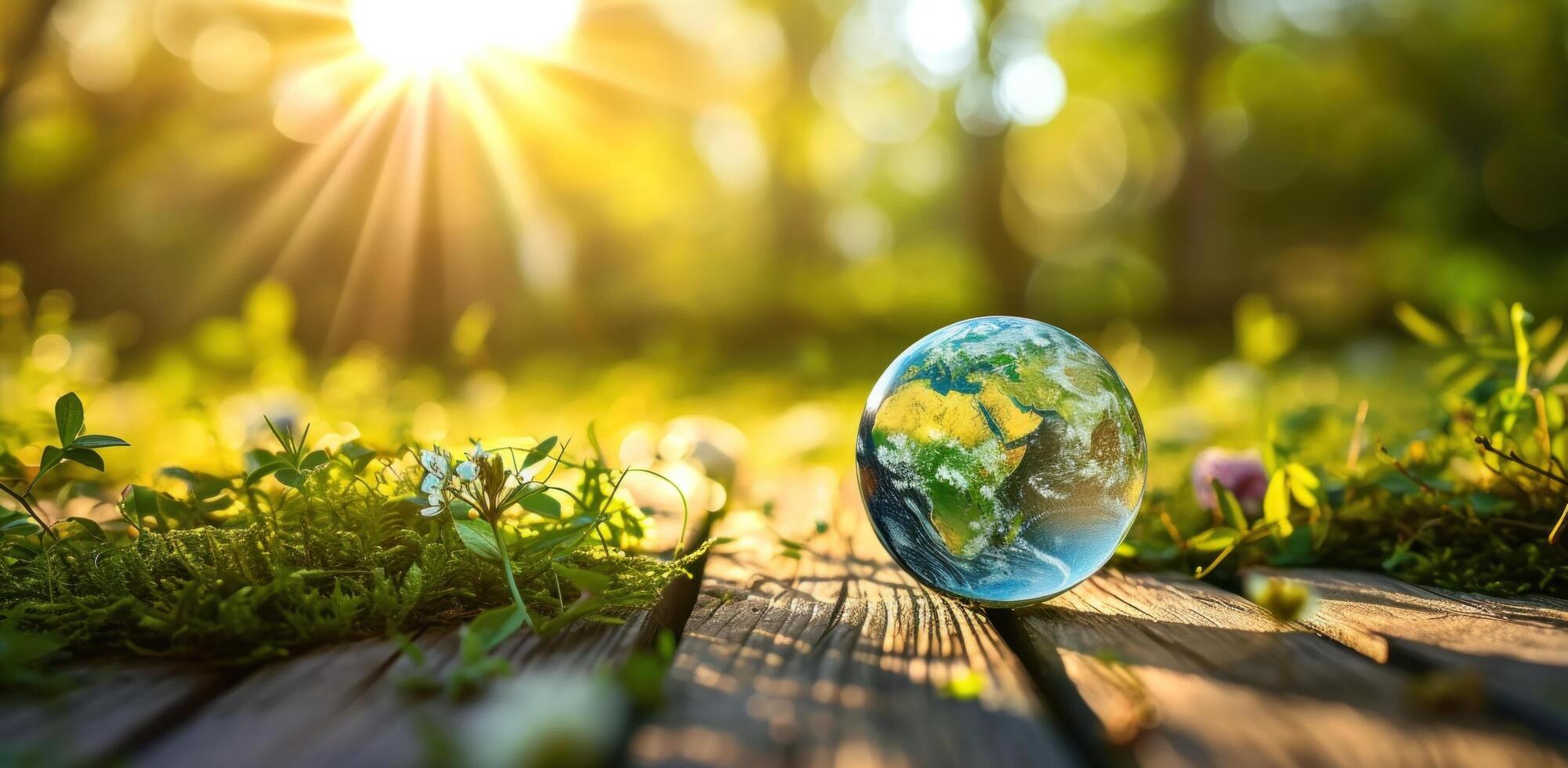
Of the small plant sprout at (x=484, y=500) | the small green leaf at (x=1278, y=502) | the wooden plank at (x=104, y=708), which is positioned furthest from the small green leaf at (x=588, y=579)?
the small green leaf at (x=1278, y=502)

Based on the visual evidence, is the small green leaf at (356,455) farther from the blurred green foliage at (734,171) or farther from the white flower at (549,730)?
the blurred green foliage at (734,171)

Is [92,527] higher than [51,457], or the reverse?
[51,457]

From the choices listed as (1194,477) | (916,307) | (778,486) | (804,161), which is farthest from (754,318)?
(1194,477)

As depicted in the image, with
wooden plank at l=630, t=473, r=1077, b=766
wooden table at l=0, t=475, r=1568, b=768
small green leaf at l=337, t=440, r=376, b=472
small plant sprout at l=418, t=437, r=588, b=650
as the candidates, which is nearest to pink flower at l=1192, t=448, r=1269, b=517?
wooden table at l=0, t=475, r=1568, b=768

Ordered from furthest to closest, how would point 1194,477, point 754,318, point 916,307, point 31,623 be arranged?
point 916,307 < point 754,318 < point 1194,477 < point 31,623

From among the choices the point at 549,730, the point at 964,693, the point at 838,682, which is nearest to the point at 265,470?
the point at 549,730

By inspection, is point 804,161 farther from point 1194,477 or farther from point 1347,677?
point 1347,677

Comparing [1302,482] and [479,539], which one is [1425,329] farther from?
[479,539]
